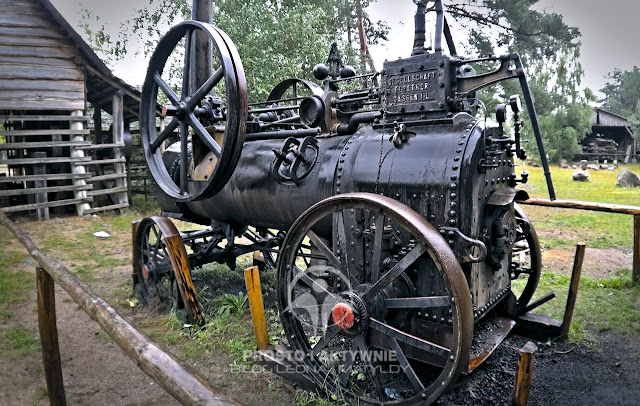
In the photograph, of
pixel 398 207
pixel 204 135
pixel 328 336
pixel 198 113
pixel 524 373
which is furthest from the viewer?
pixel 198 113

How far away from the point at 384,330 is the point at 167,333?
234cm

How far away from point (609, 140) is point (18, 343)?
28.1 m

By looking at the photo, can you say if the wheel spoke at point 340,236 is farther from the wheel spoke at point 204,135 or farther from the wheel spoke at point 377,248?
the wheel spoke at point 204,135

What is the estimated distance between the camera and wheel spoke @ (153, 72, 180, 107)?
3.92 m

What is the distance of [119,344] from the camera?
6.58 ft

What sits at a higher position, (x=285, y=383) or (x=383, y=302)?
(x=383, y=302)

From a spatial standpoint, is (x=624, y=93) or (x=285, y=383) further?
(x=624, y=93)

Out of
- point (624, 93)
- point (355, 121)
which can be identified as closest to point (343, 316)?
point (355, 121)

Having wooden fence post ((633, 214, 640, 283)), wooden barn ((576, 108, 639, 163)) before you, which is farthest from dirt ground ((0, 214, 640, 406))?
wooden barn ((576, 108, 639, 163))

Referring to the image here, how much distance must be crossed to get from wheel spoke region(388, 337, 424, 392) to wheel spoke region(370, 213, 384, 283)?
377mm

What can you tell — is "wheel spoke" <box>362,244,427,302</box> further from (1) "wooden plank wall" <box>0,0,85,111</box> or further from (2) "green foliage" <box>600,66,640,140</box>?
(2) "green foliage" <box>600,66,640,140</box>

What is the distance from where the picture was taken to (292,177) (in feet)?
11.2

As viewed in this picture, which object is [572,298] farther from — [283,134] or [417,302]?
[283,134]

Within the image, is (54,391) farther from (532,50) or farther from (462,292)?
(532,50)
